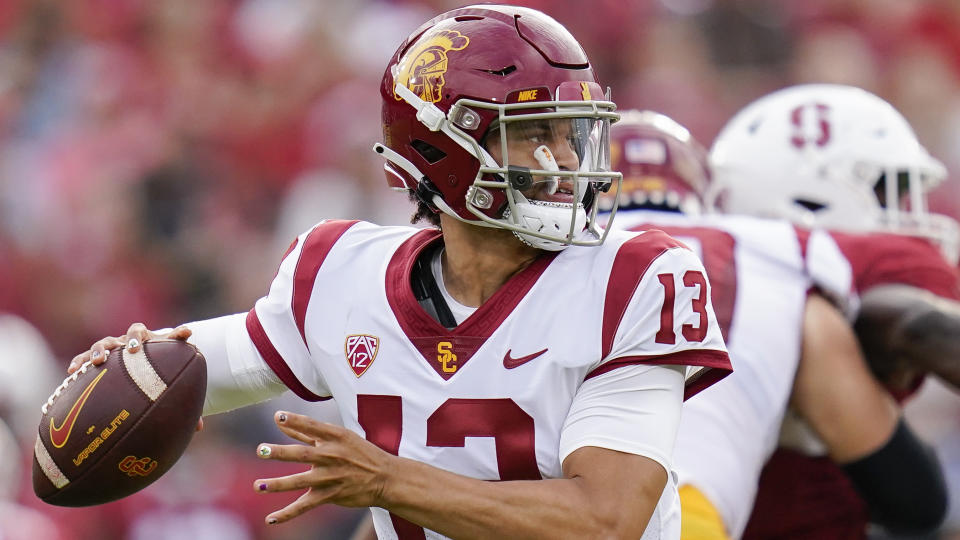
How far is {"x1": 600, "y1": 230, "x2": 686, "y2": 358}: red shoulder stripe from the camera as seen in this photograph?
2.30 meters

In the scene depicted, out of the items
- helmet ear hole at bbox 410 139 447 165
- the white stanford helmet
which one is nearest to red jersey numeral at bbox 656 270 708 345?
helmet ear hole at bbox 410 139 447 165

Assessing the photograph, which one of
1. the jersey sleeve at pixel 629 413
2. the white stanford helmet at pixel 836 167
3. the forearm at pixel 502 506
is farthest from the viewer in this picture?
the white stanford helmet at pixel 836 167

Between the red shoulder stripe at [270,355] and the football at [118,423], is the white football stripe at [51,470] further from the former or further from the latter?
the red shoulder stripe at [270,355]

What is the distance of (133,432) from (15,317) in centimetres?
409

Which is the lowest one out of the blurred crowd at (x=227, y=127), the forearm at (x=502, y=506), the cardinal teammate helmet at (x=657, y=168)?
the blurred crowd at (x=227, y=127)

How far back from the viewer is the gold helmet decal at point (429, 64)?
2465 millimetres

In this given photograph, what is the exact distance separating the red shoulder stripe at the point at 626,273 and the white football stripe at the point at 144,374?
2.50ft

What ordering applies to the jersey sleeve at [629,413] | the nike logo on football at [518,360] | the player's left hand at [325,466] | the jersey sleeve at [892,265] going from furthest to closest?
1. the jersey sleeve at [892,265]
2. the nike logo on football at [518,360]
3. the jersey sleeve at [629,413]
4. the player's left hand at [325,466]

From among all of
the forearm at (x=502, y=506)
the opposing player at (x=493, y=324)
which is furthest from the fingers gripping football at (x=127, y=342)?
the forearm at (x=502, y=506)

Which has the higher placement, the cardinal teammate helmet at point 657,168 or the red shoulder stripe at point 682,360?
the red shoulder stripe at point 682,360

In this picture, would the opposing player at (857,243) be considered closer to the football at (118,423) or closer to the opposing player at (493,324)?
the opposing player at (493,324)

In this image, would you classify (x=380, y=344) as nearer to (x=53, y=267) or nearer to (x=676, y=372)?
(x=676, y=372)

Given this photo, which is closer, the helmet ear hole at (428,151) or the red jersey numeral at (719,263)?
the helmet ear hole at (428,151)

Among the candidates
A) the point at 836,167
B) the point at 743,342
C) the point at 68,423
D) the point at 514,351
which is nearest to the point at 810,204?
the point at 836,167
